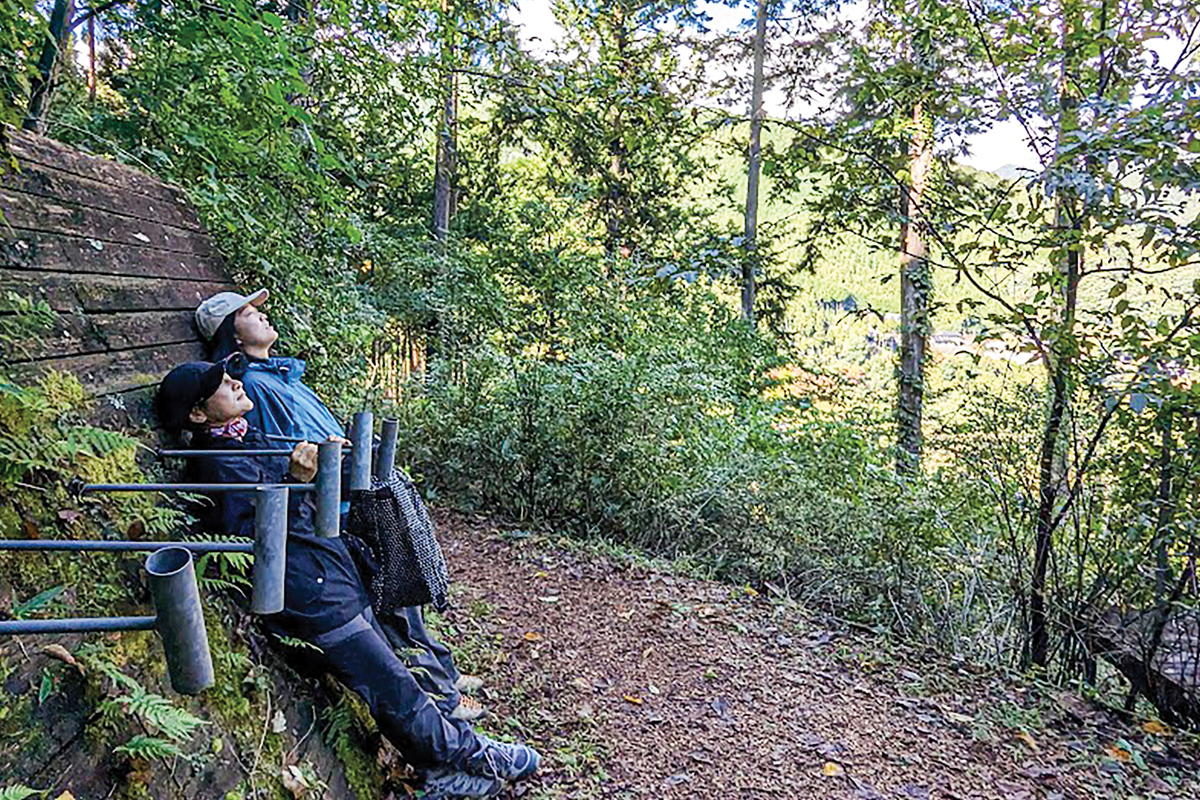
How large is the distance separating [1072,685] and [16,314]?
221 inches

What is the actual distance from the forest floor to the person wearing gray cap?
59 centimetres

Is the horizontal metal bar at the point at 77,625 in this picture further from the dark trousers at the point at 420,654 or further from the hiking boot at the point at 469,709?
the hiking boot at the point at 469,709

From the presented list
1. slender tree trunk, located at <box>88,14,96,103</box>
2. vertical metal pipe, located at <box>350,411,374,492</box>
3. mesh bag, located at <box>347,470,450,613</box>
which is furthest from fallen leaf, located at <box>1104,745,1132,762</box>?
slender tree trunk, located at <box>88,14,96,103</box>

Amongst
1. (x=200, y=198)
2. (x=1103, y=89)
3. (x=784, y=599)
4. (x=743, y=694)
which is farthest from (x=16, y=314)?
(x=1103, y=89)

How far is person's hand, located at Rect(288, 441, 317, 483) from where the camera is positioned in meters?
2.16

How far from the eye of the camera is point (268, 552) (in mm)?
1190

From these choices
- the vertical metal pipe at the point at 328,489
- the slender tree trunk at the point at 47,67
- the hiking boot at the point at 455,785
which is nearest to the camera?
the vertical metal pipe at the point at 328,489

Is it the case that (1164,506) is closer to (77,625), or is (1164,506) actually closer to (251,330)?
(251,330)

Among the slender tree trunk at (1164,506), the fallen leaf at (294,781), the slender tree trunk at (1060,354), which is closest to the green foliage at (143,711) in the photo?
the fallen leaf at (294,781)

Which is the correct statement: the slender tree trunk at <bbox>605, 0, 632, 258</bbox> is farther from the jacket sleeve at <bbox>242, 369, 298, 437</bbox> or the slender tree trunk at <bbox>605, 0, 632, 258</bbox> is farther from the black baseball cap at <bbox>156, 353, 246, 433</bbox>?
the black baseball cap at <bbox>156, 353, 246, 433</bbox>

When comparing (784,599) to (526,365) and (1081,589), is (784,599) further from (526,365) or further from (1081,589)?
(526,365)

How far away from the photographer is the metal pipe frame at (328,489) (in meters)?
1.51

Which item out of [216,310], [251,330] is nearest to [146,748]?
[251,330]

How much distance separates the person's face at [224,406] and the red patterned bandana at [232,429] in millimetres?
19
